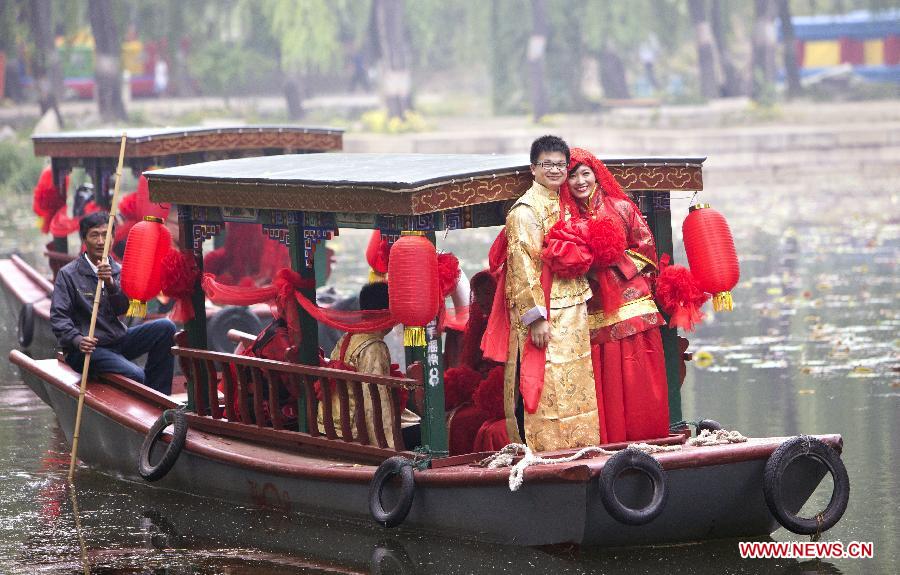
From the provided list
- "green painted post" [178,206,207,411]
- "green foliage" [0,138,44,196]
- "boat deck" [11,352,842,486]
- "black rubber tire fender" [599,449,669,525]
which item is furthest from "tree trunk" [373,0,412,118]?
"black rubber tire fender" [599,449,669,525]

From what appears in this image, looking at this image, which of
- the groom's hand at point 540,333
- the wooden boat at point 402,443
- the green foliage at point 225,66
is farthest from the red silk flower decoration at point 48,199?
the green foliage at point 225,66

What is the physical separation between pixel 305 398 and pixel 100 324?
2.05 m

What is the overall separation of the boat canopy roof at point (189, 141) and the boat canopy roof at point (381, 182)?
3782 millimetres

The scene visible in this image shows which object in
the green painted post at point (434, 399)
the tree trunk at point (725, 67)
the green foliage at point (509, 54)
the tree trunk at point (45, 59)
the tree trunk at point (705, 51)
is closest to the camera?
the green painted post at point (434, 399)

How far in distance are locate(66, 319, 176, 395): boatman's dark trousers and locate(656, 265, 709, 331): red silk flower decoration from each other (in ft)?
11.3

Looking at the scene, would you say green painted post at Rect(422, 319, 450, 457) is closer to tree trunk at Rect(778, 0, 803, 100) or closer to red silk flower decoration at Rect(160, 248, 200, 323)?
red silk flower decoration at Rect(160, 248, 200, 323)

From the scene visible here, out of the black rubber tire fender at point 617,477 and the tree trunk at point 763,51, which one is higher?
the tree trunk at point 763,51

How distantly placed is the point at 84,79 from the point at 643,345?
37.0 m

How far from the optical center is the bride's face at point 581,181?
7113mm

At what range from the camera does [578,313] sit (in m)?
7.01

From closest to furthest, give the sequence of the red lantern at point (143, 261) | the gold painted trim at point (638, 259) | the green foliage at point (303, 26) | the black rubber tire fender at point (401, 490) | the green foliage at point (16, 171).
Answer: the black rubber tire fender at point (401, 490) → the gold painted trim at point (638, 259) → the red lantern at point (143, 261) → the green foliage at point (16, 171) → the green foliage at point (303, 26)

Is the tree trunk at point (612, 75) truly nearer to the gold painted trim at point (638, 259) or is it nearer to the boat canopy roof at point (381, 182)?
the boat canopy roof at point (381, 182)

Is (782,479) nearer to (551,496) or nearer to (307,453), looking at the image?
(551,496)

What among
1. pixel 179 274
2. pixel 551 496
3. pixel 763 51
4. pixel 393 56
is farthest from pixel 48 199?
pixel 763 51
